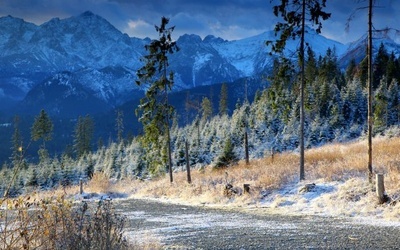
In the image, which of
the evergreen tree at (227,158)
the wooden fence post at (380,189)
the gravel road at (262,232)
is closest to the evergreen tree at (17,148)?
the gravel road at (262,232)

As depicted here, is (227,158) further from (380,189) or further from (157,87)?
(380,189)

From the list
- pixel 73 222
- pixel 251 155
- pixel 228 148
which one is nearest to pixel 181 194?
pixel 228 148

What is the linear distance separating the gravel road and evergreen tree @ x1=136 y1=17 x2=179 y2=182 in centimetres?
1331

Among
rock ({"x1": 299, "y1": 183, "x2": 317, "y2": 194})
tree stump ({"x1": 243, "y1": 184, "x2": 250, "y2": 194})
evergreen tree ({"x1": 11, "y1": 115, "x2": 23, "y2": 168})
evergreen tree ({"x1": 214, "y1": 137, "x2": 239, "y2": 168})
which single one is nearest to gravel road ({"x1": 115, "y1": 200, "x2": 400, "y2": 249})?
rock ({"x1": 299, "y1": 183, "x2": 317, "y2": 194})

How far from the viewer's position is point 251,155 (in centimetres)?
4666

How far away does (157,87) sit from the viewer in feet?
92.1

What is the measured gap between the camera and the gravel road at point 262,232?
9297mm

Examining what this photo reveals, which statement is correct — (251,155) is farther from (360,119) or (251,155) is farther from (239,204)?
(239,204)

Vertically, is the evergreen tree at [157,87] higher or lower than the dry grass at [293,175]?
higher

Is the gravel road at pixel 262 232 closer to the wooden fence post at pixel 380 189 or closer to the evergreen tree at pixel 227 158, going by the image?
the wooden fence post at pixel 380 189

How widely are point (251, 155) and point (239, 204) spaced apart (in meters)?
28.6

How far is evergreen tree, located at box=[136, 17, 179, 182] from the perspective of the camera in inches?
1085

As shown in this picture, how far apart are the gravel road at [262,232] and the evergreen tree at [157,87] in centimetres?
1331

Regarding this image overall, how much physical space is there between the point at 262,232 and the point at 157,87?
61.1 ft
